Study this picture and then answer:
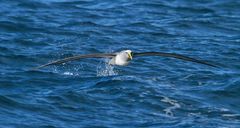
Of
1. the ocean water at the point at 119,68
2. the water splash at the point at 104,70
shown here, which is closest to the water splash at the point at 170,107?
the ocean water at the point at 119,68

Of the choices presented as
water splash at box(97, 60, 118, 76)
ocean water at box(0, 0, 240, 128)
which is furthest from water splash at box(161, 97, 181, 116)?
water splash at box(97, 60, 118, 76)

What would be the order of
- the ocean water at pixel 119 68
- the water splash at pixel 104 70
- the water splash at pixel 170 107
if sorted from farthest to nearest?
the water splash at pixel 104 70, the water splash at pixel 170 107, the ocean water at pixel 119 68

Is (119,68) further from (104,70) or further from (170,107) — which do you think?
(170,107)

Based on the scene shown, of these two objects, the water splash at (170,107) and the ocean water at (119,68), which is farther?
the water splash at (170,107)

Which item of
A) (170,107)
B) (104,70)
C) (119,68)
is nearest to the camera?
(170,107)

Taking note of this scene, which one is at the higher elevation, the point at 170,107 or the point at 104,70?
the point at 104,70

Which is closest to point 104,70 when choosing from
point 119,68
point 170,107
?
point 119,68

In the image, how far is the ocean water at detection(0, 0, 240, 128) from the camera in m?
23.3

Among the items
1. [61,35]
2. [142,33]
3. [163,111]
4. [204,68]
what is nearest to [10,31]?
[61,35]

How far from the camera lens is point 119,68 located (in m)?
28.1

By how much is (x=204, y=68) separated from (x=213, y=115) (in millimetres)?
4941

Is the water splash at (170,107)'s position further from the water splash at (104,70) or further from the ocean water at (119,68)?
the water splash at (104,70)

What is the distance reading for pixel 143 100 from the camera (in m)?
24.7

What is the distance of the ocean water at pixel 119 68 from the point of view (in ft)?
76.4
